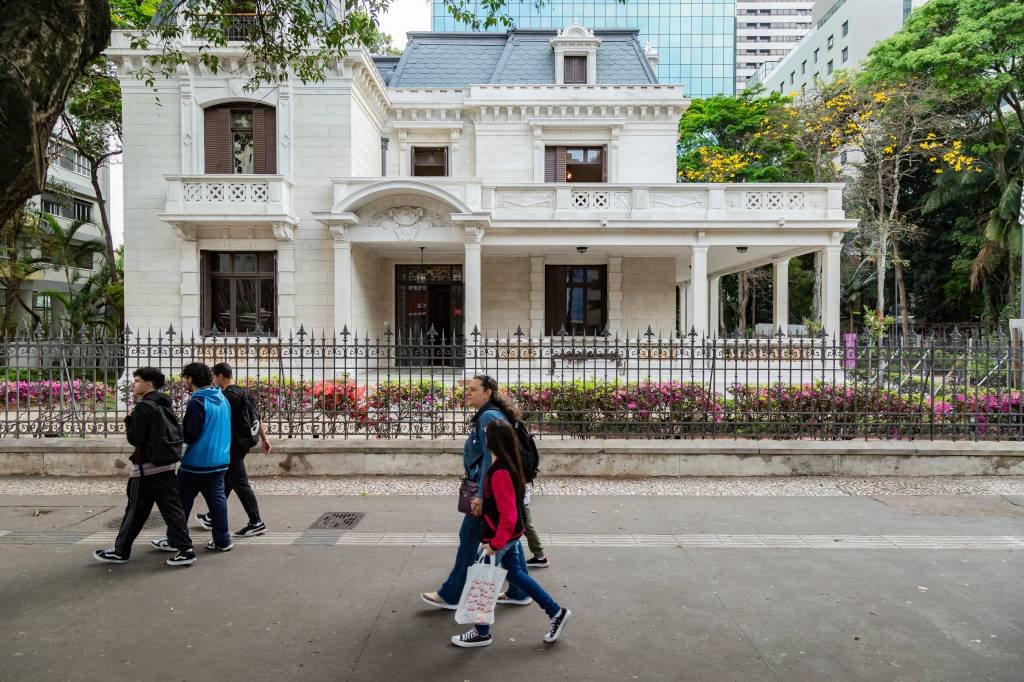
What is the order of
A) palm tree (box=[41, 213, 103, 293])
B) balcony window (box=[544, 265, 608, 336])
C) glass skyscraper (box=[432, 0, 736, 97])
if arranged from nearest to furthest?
balcony window (box=[544, 265, 608, 336]) < palm tree (box=[41, 213, 103, 293]) < glass skyscraper (box=[432, 0, 736, 97])

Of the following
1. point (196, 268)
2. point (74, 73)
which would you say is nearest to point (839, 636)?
point (74, 73)

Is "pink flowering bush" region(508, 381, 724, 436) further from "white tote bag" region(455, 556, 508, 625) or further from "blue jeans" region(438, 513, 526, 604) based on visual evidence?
"white tote bag" region(455, 556, 508, 625)

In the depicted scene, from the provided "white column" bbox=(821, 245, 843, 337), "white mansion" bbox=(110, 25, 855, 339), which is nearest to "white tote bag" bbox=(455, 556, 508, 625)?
"white mansion" bbox=(110, 25, 855, 339)

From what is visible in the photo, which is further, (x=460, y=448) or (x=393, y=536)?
(x=460, y=448)

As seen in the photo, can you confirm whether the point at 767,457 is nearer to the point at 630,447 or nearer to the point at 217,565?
the point at 630,447

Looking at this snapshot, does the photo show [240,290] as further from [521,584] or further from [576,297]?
[521,584]

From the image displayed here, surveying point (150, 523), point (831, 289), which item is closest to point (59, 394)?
point (150, 523)

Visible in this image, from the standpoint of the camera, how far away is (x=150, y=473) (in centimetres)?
544

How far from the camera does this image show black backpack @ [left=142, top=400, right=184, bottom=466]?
541cm

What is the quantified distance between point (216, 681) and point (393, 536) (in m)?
2.60

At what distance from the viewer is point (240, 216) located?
18.3 metres

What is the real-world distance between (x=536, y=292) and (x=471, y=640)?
1849 cm

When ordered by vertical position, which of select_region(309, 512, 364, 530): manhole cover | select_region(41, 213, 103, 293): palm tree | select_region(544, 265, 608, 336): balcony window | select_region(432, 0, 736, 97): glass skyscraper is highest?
select_region(432, 0, 736, 97): glass skyscraper

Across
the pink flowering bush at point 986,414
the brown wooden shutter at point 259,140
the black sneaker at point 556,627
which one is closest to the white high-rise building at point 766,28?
the brown wooden shutter at point 259,140
